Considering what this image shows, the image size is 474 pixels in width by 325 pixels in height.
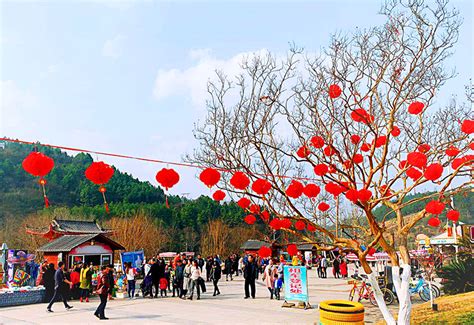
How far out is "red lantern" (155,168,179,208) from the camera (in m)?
9.98

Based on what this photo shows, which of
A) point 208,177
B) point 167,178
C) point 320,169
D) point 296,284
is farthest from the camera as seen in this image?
point 296,284

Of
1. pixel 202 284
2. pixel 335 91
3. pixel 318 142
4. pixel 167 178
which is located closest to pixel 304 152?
pixel 318 142

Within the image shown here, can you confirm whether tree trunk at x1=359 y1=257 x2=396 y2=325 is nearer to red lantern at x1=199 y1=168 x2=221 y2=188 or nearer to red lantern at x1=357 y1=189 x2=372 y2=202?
red lantern at x1=357 y1=189 x2=372 y2=202

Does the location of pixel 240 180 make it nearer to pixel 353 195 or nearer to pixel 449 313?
pixel 353 195

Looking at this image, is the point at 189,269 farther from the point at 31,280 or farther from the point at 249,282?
the point at 31,280

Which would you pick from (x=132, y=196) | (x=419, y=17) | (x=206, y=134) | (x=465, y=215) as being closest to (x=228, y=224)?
(x=132, y=196)

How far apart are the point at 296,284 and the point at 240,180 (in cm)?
494

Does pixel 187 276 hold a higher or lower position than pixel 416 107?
lower

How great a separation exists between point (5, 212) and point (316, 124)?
46143 millimetres

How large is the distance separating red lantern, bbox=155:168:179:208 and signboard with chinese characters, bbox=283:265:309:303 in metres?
4.71

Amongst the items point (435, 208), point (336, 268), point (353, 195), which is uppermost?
point (353, 195)

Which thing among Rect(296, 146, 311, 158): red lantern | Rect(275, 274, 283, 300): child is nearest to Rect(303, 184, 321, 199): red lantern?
Rect(296, 146, 311, 158): red lantern

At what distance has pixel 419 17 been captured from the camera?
7609 millimetres

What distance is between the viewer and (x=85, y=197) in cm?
5572
